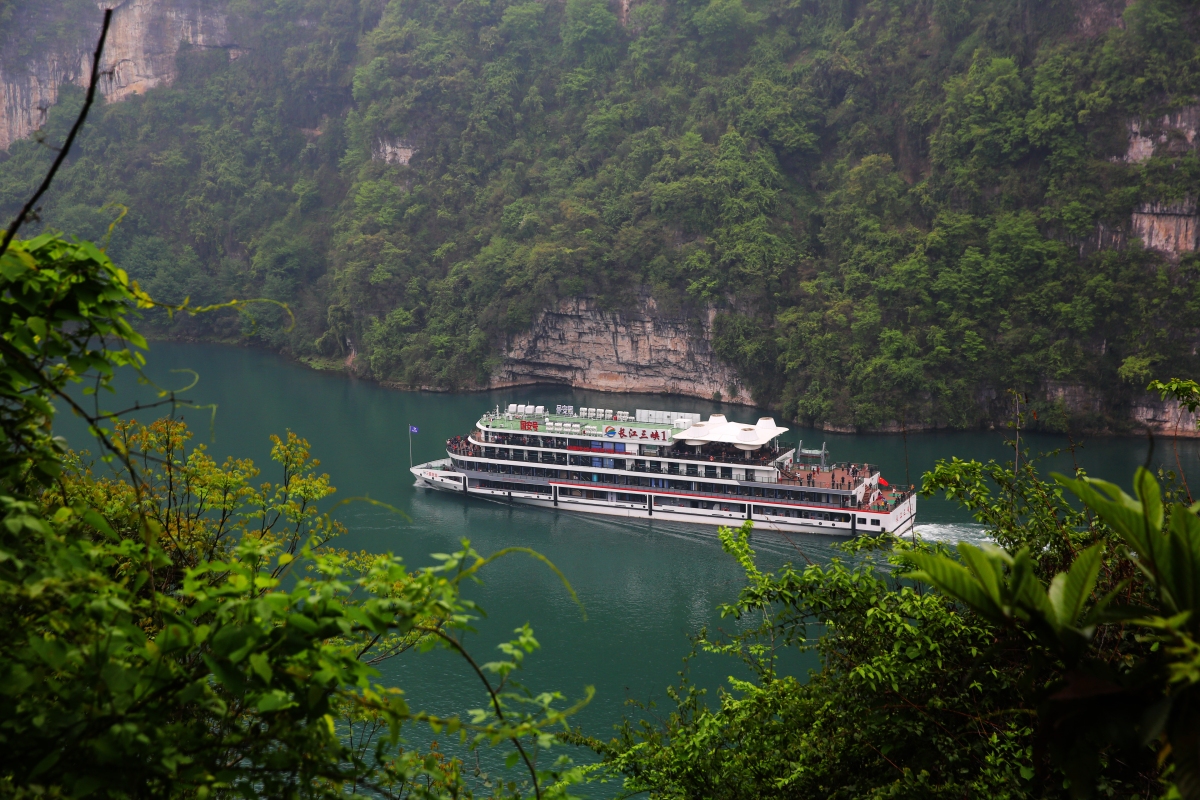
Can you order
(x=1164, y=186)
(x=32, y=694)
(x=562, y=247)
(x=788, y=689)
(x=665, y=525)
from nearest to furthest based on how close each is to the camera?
(x=32, y=694)
(x=788, y=689)
(x=665, y=525)
(x=1164, y=186)
(x=562, y=247)

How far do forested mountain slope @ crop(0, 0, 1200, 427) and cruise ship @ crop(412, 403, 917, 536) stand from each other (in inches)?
139

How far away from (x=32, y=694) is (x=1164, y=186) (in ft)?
138

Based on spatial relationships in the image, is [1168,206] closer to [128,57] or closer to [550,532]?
[550,532]

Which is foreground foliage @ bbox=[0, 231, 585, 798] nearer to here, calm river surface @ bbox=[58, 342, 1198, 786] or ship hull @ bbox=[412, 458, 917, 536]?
calm river surface @ bbox=[58, 342, 1198, 786]

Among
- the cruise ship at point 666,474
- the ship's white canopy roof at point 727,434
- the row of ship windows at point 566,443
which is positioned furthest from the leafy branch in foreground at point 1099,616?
the row of ship windows at point 566,443

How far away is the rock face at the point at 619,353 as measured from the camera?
4603 centimetres

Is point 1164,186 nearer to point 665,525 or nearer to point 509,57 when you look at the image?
point 665,525

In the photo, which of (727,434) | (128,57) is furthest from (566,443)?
(128,57)

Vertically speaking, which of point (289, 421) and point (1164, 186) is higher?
point (1164, 186)

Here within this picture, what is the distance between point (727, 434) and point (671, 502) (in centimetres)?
257

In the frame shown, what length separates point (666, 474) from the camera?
28.8 m

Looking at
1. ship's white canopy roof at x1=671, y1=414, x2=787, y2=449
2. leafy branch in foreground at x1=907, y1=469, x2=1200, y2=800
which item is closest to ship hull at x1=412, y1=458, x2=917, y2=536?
ship's white canopy roof at x1=671, y1=414, x2=787, y2=449

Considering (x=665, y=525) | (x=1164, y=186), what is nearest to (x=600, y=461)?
(x=665, y=525)

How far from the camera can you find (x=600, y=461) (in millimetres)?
29594
